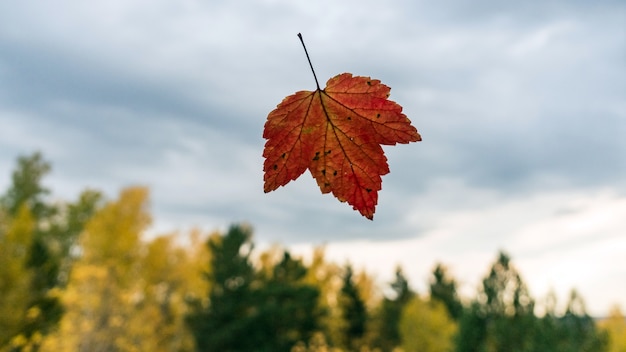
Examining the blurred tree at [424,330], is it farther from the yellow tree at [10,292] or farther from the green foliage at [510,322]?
the yellow tree at [10,292]

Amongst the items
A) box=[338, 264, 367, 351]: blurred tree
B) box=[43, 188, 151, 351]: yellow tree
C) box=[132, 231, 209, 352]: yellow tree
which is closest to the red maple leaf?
box=[43, 188, 151, 351]: yellow tree

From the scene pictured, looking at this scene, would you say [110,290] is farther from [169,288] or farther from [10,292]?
[169,288]

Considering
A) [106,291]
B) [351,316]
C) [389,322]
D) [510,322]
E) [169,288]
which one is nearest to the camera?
[510,322]

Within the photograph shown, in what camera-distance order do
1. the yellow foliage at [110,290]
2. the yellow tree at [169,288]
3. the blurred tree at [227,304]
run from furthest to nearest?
the yellow tree at [169,288]
the blurred tree at [227,304]
the yellow foliage at [110,290]

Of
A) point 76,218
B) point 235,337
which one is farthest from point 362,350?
point 76,218

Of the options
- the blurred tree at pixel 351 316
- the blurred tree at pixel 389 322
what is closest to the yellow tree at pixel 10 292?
the blurred tree at pixel 351 316

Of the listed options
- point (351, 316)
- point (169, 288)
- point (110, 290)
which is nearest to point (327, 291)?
A: point (351, 316)
